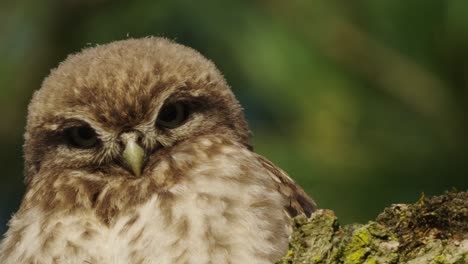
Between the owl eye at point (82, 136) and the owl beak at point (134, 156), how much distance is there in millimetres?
214

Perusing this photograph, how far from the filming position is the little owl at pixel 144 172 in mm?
3701

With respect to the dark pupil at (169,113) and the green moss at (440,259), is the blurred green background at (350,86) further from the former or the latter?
the green moss at (440,259)

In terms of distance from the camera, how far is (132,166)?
13.1 feet

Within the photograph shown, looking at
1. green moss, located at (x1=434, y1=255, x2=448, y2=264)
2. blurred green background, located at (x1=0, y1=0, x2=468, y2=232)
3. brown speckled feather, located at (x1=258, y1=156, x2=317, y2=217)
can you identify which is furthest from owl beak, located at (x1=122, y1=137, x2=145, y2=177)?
green moss, located at (x1=434, y1=255, x2=448, y2=264)

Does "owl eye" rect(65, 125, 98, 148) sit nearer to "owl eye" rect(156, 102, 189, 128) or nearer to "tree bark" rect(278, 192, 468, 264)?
"owl eye" rect(156, 102, 189, 128)

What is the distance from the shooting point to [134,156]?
3.99 meters

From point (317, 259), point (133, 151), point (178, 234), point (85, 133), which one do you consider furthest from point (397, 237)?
point (85, 133)

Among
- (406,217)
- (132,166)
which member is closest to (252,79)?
(132,166)

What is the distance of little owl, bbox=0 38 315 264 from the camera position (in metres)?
3.70

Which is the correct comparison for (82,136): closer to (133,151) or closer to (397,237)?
(133,151)

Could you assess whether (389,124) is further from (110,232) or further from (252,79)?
(110,232)

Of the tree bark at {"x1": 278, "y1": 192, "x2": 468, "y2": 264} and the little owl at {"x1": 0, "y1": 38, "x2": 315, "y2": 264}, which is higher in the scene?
the little owl at {"x1": 0, "y1": 38, "x2": 315, "y2": 264}

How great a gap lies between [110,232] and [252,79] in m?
1.44

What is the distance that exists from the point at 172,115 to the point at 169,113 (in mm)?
16
